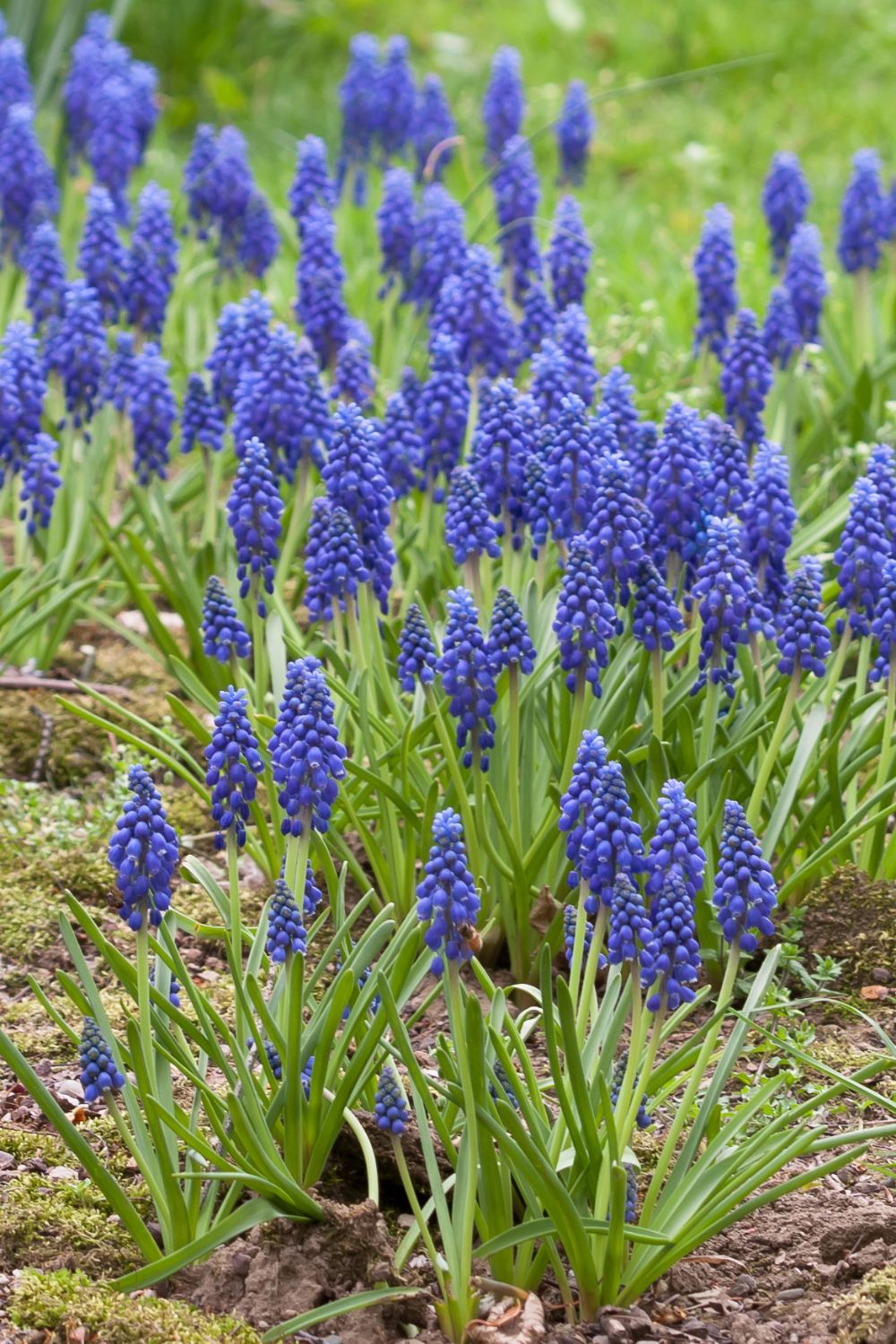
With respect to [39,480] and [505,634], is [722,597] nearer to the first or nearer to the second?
[505,634]

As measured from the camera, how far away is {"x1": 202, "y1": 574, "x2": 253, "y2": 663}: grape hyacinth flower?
4363 millimetres

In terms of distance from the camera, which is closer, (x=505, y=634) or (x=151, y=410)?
(x=505, y=634)

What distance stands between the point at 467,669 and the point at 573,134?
17.7 ft

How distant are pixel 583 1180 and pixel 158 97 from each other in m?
11.0

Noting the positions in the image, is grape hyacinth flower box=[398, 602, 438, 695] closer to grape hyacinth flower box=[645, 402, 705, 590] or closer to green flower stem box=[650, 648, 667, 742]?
green flower stem box=[650, 648, 667, 742]

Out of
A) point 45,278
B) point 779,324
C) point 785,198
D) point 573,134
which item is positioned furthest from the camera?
point 573,134

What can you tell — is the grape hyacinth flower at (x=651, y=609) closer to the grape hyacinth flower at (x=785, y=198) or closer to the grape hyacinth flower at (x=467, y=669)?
the grape hyacinth flower at (x=467, y=669)

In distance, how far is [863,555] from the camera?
4.34 meters

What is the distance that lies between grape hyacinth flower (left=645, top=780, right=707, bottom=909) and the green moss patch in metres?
1.13

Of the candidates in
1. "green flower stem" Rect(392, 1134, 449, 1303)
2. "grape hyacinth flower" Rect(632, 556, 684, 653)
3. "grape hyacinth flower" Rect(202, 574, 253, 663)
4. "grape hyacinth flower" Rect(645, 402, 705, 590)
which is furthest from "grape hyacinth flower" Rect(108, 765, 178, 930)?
"grape hyacinth flower" Rect(645, 402, 705, 590)

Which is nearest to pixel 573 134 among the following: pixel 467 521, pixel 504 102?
pixel 504 102

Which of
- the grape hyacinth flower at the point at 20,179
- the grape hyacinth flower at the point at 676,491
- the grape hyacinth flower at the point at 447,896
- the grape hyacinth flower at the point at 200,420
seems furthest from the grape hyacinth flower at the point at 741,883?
the grape hyacinth flower at the point at 20,179

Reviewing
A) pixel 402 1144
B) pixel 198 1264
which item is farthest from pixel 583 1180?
pixel 198 1264

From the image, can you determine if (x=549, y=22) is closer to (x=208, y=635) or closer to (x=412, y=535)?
(x=412, y=535)
